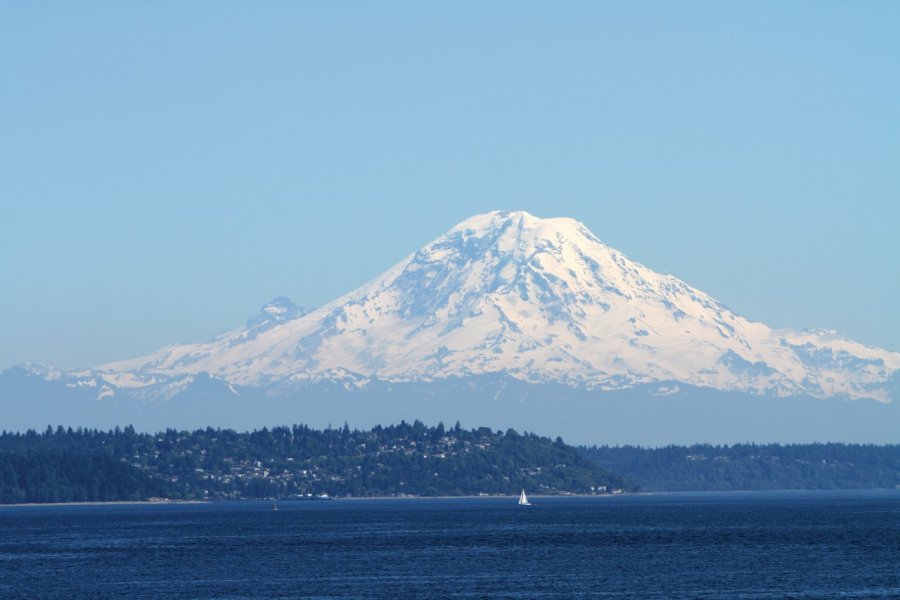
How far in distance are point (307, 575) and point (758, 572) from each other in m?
39.8

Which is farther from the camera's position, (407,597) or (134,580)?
(134,580)

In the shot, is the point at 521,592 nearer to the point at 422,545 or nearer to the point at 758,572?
the point at 758,572

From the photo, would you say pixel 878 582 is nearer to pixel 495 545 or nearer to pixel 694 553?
pixel 694 553

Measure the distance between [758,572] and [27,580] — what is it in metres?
64.1

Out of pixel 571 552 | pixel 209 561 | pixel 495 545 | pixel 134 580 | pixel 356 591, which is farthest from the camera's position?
pixel 495 545

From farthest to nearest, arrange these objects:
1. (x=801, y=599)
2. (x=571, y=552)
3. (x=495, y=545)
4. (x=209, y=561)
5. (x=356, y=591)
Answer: (x=495, y=545) < (x=571, y=552) < (x=209, y=561) < (x=356, y=591) < (x=801, y=599)

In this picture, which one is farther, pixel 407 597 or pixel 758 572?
pixel 758 572

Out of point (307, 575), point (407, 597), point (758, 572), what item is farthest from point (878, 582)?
point (307, 575)

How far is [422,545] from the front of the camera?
647ft

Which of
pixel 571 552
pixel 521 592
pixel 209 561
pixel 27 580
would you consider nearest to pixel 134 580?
pixel 27 580

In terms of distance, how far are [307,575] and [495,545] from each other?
158 feet

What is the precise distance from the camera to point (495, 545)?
196625 millimetres

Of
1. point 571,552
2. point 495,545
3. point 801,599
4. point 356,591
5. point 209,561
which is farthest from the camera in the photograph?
point 495,545

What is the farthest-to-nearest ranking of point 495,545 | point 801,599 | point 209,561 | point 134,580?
point 495,545, point 209,561, point 134,580, point 801,599
